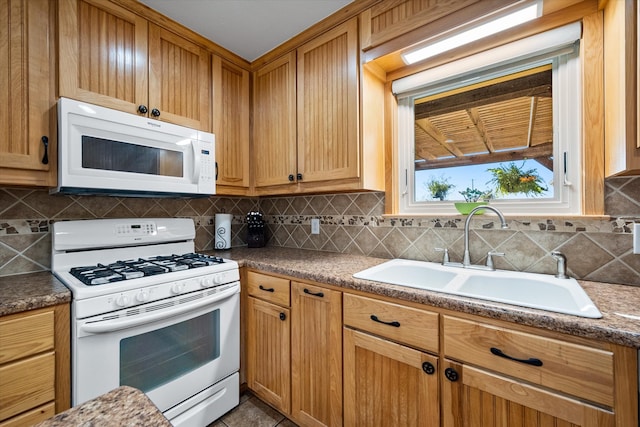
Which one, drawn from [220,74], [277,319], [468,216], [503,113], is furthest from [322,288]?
[220,74]

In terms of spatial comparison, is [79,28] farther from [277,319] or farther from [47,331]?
[277,319]

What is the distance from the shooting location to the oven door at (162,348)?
3.71 feet

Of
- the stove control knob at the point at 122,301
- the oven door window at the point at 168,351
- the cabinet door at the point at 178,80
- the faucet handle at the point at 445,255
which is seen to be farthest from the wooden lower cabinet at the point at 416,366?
the cabinet door at the point at 178,80

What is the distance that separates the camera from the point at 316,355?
1.40 m

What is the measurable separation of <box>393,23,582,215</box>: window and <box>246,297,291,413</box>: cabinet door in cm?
103

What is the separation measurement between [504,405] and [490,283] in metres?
0.57

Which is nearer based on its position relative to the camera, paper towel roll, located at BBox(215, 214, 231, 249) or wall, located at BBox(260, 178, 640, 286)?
wall, located at BBox(260, 178, 640, 286)

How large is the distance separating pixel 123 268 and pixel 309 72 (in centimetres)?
157

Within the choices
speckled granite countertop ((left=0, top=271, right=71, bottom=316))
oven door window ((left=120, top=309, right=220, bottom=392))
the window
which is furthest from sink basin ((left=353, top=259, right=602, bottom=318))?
speckled granite countertop ((left=0, top=271, right=71, bottom=316))

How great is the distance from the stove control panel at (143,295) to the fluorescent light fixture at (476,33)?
1.63 meters

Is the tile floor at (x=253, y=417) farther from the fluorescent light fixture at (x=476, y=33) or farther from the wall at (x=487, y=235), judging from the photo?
the fluorescent light fixture at (x=476, y=33)

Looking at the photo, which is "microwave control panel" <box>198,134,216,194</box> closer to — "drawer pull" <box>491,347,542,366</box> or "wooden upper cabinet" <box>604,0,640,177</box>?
"drawer pull" <box>491,347,542,366</box>

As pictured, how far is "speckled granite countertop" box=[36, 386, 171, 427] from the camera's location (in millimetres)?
412

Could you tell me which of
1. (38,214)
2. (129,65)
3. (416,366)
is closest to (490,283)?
(416,366)
